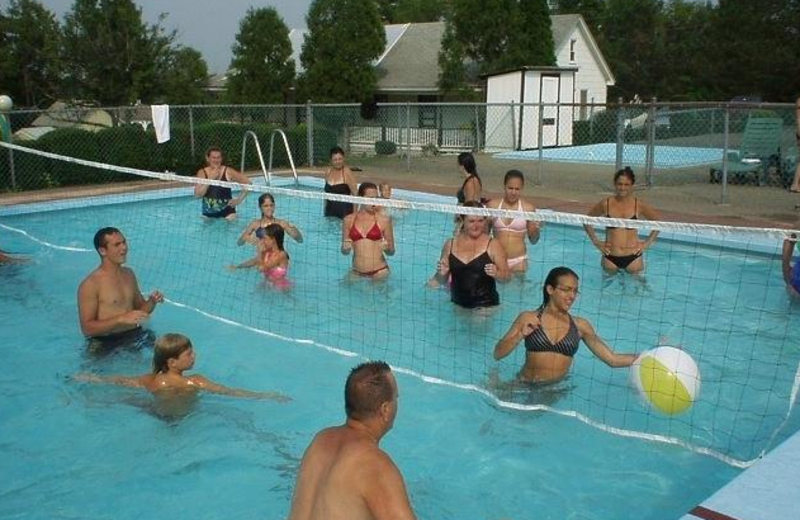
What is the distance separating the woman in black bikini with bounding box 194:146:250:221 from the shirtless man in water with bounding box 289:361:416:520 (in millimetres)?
10662

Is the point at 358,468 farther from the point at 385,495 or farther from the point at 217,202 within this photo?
the point at 217,202

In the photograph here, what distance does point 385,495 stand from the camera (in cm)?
304

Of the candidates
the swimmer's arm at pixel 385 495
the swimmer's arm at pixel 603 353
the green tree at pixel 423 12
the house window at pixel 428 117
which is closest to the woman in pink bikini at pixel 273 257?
the swimmer's arm at pixel 603 353

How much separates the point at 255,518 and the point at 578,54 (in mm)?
39095

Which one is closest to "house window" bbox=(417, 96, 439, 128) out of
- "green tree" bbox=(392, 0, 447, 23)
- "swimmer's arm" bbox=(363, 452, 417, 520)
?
"swimmer's arm" bbox=(363, 452, 417, 520)

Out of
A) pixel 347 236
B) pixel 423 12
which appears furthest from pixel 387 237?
pixel 423 12

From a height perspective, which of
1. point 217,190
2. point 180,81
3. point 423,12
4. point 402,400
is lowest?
point 402,400

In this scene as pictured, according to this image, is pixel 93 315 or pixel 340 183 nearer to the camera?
pixel 93 315

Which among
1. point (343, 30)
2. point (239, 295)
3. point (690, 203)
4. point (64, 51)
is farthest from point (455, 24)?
point (239, 295)

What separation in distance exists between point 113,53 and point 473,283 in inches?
796

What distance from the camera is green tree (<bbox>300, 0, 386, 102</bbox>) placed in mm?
33531

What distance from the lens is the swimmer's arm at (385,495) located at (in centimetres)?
303

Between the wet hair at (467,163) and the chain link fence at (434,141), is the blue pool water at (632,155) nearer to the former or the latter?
the chain link fence at (434,141)

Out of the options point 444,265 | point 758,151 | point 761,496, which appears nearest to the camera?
point 761,496
